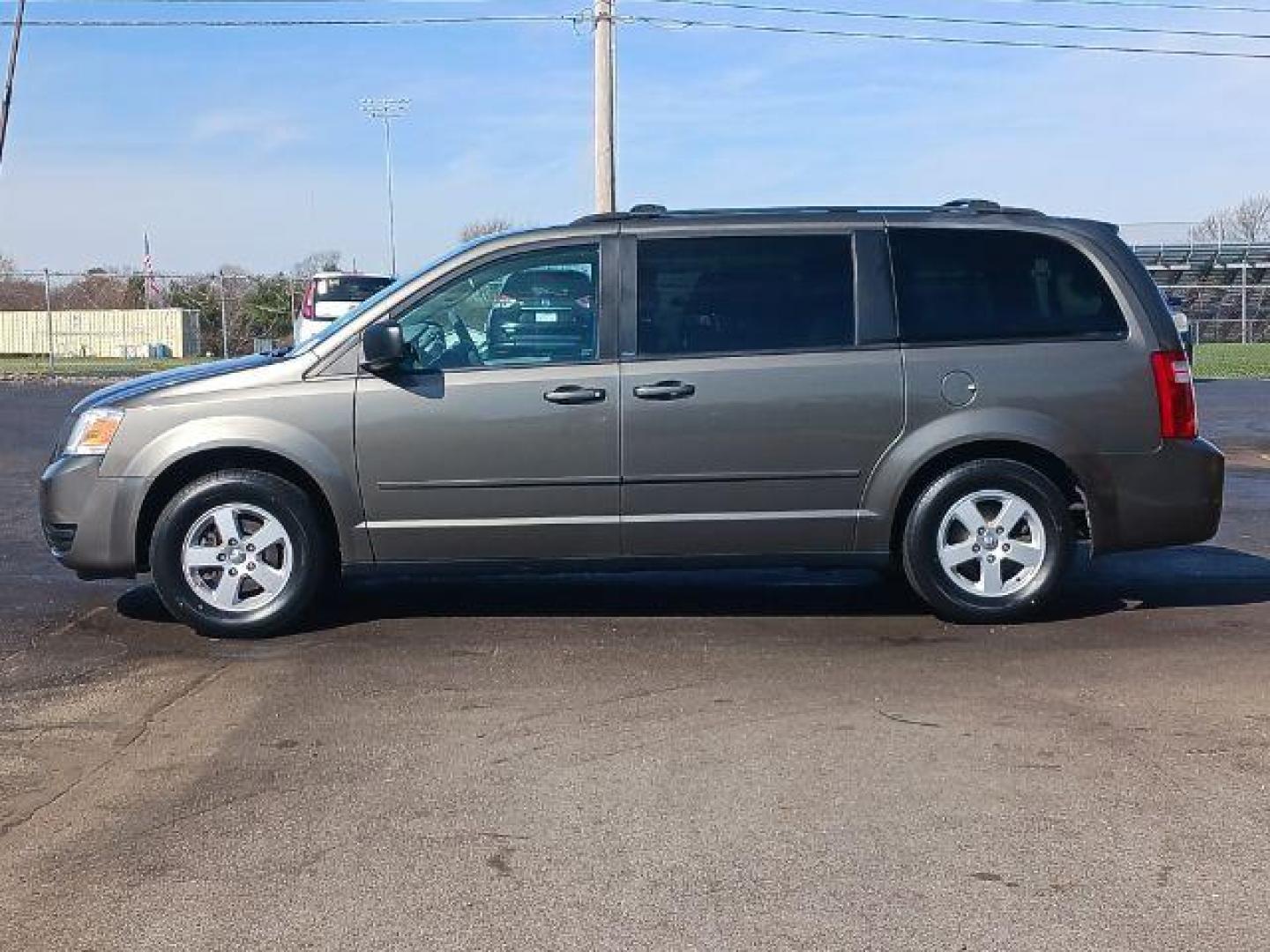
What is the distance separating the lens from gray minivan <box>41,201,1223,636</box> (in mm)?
6660

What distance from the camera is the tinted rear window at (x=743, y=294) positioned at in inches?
267

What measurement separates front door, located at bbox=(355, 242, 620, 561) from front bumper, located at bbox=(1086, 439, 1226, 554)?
7.44 ft

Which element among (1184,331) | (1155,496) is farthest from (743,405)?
(1184,331)

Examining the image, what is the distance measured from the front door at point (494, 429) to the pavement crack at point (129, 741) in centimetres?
103

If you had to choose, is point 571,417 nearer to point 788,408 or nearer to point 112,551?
point 788,408

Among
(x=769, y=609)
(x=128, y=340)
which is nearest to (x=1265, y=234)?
(x=128, y=340)

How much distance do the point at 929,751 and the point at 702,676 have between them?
1214mm

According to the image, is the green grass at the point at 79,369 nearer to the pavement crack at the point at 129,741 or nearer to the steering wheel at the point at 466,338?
the steering wheel at the point at 466,338

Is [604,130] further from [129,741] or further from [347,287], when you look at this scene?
[129,741]

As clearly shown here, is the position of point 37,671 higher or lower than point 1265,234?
lower

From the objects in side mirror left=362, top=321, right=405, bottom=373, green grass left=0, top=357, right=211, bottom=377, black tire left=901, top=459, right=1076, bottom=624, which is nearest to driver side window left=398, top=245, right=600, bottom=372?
side mirror left=362, top=321, right=405, bottom=373

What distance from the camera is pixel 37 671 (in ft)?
20.2

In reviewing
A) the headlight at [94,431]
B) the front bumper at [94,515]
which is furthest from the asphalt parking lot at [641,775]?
the headlight at [94,431]

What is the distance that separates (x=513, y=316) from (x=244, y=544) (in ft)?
5.29
